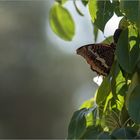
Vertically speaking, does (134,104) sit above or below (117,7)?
below

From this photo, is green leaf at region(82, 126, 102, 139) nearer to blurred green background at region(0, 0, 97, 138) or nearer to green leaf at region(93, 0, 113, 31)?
green leaf at region(93, 0, 113, 31)

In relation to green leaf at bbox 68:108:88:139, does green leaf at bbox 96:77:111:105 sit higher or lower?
higher

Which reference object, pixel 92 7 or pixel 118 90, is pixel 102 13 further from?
pixel 118 90

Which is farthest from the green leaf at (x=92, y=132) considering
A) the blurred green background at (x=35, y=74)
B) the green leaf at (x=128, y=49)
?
the blurred green background at (x=35, y=74)

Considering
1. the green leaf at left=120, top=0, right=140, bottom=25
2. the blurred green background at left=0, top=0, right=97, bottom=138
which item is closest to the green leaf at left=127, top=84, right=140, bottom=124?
the green leaf at left=120, top=0, right=140, bottom=25

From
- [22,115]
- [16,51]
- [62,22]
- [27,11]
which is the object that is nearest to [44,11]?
[27,11]

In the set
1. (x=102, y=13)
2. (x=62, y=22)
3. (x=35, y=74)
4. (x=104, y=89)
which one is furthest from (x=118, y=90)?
(x=35, y=74)

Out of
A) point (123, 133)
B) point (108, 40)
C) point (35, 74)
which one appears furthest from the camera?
point (35, 74)
